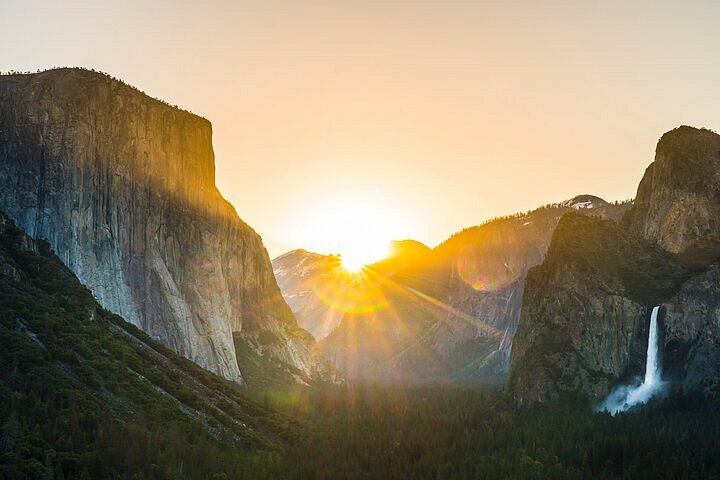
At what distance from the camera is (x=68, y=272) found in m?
109

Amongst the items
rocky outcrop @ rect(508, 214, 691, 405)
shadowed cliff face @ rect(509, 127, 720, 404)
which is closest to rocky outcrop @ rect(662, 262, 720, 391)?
shadowed cliff face @ rect(509, 127, 720, 404)

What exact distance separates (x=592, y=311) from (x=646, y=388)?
1597cm

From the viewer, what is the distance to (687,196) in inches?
5261

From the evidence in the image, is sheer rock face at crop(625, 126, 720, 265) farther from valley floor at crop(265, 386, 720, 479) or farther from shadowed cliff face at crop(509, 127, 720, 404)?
→ valley floor at crop(265, 386, 720, 479)

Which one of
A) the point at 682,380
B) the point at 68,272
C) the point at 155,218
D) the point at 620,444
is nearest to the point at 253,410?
the point at 68,272

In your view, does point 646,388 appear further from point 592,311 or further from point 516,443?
point 516,443

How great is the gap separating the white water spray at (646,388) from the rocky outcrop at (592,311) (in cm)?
145

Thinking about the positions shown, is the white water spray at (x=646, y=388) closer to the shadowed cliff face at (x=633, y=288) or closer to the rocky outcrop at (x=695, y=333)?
the shadowed cliff face at (x=633, y=288)

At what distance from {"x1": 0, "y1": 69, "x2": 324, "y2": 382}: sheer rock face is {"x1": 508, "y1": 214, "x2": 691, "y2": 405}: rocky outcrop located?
189ft

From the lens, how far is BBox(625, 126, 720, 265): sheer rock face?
131000mm

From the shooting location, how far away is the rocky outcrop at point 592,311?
12825 cm

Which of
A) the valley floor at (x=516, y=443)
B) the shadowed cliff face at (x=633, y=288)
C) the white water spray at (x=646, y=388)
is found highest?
the shadowed cliff face at (x=633, y=288)

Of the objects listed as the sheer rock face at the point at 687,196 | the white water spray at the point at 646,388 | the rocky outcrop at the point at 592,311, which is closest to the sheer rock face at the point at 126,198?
the rocky outcrop at the point at 592,311

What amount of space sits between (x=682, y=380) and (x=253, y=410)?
61.8 m
